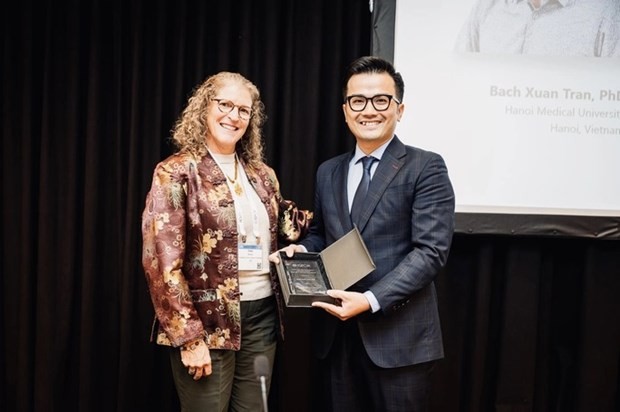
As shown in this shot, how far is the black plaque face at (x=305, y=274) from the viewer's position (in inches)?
64.4

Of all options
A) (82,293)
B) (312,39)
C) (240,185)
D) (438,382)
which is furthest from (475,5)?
(82,293)

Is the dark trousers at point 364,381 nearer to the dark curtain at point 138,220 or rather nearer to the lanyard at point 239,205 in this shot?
the lanyard at point 239,205

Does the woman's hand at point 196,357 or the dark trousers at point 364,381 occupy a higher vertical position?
the woman's hand at point 196,357

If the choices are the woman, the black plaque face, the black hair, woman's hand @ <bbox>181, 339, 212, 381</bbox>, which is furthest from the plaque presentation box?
the black hair

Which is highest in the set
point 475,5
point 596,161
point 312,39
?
point 475,5

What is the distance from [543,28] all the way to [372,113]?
1045 mm

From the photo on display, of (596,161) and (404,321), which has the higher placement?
(596,161)

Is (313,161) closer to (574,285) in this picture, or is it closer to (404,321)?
(404,321)

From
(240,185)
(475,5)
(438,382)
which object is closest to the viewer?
(240,185)

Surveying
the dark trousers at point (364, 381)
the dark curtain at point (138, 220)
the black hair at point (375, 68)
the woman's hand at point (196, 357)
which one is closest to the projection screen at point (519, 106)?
the dark curtain at point (138, 220)

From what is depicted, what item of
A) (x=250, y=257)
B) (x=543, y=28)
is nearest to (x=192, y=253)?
(x=250, y=257)

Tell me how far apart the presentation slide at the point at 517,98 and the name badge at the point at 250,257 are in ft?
2.93

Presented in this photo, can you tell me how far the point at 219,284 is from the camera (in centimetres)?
166

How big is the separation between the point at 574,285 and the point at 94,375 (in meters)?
2.19
